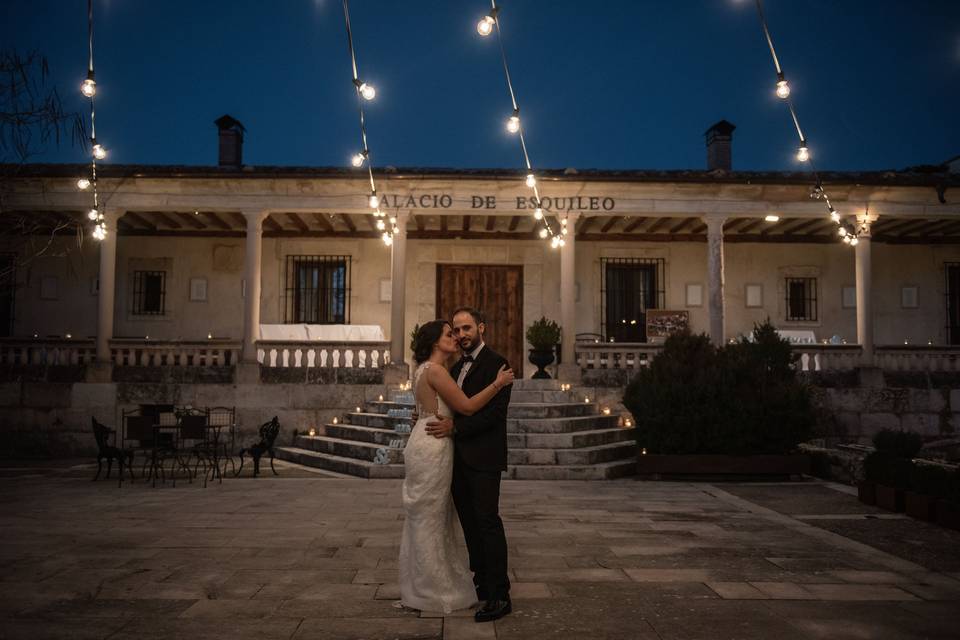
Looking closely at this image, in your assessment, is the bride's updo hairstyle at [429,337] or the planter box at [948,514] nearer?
the bride's updo hairstyle at [429,337]

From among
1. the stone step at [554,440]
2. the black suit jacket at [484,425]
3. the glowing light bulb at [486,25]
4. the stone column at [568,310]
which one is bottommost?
the stone step at [554,440]

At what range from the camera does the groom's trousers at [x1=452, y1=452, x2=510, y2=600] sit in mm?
3953

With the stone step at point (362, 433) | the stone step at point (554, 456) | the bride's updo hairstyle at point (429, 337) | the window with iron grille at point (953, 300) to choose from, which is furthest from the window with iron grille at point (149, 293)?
the window with iron grille at point (953, 300)

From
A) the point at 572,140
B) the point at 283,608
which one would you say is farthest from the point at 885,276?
the point at 572,140

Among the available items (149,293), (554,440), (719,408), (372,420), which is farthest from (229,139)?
(719,408)

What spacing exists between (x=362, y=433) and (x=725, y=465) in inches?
221

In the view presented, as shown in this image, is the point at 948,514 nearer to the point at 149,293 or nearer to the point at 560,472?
the point at 560,472

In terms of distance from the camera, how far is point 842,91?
329ft

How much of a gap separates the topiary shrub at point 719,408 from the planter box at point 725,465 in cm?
13

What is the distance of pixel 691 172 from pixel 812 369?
445cm

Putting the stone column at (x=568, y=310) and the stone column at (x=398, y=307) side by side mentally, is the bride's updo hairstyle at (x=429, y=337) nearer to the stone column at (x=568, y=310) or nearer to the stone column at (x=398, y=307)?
the stone column at (x=398, y=307)

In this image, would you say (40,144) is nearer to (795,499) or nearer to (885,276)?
(795,499)

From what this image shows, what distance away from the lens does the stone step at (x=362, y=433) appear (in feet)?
36.8

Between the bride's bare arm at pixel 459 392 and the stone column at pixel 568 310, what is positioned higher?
the stone column at pixel 568 310
